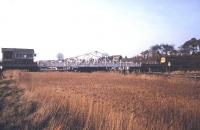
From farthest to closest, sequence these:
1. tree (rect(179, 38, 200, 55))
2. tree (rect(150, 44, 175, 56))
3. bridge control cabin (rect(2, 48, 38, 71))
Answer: tree (rect(150, 44, 175, 56)), tree (rect(179, 38, 200, 55)), bridge control cabin (rect(2, 48, 38, 71))

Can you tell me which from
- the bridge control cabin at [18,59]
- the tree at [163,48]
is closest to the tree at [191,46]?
the tree at [163,48]

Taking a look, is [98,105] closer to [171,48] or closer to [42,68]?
[42,68]

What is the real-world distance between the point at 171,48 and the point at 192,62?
2096 inches

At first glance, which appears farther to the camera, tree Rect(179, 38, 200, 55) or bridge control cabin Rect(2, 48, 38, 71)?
tree Rect(179, 38, 200, 55)

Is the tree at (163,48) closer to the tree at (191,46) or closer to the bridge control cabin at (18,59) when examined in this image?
the tree at (191,46)

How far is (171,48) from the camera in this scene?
110000 millimetres

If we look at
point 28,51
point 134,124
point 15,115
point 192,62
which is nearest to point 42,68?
point 28,51

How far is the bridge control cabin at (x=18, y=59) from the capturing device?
58344 mm

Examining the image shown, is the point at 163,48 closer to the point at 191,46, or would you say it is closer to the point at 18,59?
the point at 191,46

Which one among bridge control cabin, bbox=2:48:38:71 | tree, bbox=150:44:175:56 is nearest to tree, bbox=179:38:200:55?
tree, bbox=150:44:175:56

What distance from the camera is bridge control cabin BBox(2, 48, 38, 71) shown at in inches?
2297

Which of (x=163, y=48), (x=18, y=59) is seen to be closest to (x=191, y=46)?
(x=163, y=48)

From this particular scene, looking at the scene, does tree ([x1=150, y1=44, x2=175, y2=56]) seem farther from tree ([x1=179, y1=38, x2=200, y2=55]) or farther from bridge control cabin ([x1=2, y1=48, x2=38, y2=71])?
bridge control cabin ([x1=2, y1=48, x2=38, y2=71])

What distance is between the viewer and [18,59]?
59062 millimetres
